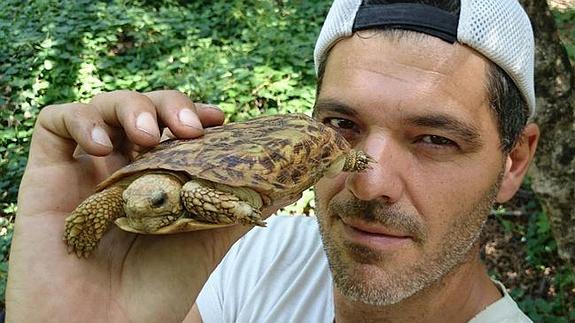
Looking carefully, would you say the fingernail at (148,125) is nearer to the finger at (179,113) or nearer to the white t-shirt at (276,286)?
the finger at (179,113)

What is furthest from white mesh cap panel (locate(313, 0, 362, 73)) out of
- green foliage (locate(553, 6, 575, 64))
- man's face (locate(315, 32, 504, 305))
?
green foliage (locate(553, 6, 575, 64))

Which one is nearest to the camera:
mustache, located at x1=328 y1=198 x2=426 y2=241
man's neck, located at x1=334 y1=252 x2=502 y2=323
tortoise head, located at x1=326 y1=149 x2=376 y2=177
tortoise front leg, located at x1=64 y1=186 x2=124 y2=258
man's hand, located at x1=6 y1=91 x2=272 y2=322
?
tortoise front leg, located at x1=64 y1=186 x2=124 y2=258

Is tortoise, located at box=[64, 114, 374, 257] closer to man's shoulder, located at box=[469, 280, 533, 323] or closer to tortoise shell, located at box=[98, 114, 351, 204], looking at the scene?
tortoise shell, located at box=[98, 114, 351, 204]

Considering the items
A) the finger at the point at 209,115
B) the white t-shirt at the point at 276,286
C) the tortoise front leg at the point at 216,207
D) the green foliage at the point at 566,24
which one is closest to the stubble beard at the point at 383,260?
the white t-shirt at the point at 276,286

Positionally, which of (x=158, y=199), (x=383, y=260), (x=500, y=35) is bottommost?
(x=383, y=260)

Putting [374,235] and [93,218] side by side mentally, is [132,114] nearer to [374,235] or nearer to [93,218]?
[93,218]

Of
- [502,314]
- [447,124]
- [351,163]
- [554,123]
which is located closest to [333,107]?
[351,163]
